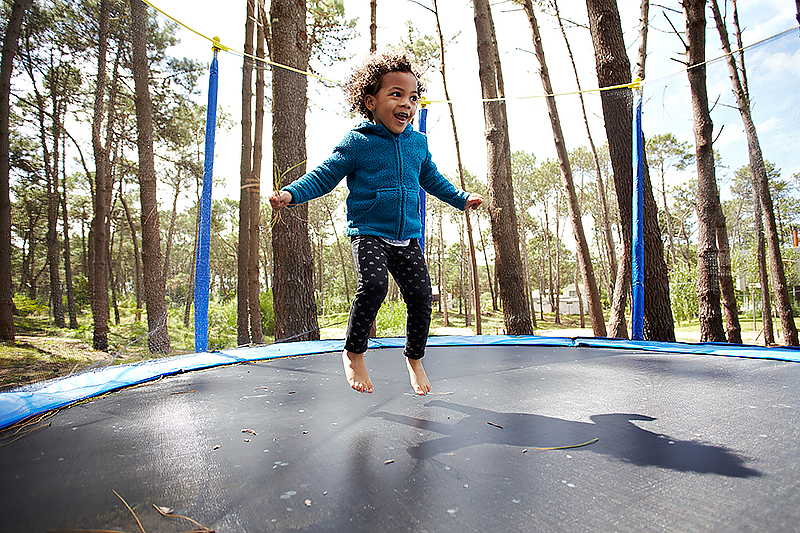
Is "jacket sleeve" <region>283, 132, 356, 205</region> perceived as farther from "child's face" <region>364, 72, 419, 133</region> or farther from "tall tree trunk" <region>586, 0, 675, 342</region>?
"tall tree trunk" <region>586, 0, 675, 342</region>

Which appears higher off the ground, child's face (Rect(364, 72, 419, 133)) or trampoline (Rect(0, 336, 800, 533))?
child's face (Rect(364, 72, 419, 133))

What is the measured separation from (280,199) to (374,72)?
0.49 metres

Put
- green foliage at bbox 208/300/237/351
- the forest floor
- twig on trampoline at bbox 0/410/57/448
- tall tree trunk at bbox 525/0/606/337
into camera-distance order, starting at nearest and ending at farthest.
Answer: twig on trampoline at bbox 0/410/57/448
the forest floor
tall tree trunk at bbox 525/0/606/337
green foliage at bbox 208/300/237/351

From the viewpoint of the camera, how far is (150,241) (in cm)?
330

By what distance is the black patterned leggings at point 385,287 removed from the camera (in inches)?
44.9

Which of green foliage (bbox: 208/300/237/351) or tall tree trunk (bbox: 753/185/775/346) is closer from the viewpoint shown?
tall tree trunk (bbox: 753/185/775/346)

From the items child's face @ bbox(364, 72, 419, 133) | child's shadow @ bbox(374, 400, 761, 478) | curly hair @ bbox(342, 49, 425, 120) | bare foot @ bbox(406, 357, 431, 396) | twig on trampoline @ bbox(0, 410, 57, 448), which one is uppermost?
curly hair @ bbox(342, 49, 425, 120)

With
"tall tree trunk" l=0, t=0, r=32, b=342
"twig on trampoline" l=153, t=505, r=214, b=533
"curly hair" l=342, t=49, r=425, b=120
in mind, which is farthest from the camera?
"tall tree trunk" l=0, t=0, r=32, b=342

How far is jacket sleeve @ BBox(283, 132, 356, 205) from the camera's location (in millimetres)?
1182

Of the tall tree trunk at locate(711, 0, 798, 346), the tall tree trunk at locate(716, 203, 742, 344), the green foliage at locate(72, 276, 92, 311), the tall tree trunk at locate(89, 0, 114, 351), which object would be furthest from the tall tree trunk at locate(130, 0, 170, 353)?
the tall tree trunk at locate(716, 203, 742, 344)

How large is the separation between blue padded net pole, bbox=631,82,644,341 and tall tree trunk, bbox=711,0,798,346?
435mm

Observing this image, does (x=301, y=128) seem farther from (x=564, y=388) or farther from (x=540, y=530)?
(x=540, y=530)

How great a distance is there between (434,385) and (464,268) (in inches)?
549

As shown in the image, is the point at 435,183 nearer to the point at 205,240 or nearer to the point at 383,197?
the point at 383,197
